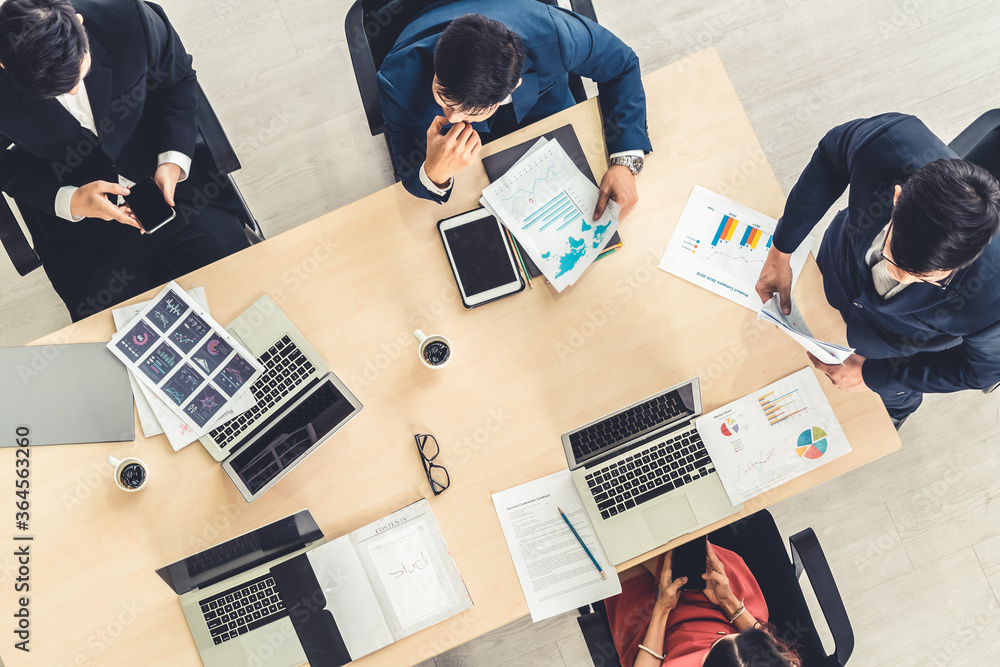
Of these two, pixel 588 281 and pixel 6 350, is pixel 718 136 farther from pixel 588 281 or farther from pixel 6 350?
pixel 6 350

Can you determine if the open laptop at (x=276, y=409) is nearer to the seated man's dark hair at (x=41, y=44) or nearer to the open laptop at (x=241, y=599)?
the open laptop at (x=241, y=599)

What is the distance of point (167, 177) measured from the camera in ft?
5.15

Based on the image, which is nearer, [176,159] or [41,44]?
[41,44]

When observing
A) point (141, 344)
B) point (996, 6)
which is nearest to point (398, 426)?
point (141, 344)

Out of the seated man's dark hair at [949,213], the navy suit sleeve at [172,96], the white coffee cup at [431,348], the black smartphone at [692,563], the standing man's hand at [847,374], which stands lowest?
the black smartphone at [692,563]

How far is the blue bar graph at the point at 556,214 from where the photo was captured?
1.46m

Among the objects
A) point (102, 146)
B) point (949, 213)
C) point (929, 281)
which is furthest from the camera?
point (102, 146)

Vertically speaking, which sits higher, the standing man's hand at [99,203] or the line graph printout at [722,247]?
the standing man's hand at [99,203]

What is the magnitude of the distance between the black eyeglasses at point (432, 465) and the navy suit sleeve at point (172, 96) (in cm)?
97

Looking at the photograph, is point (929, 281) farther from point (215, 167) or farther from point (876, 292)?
point (215, 167)

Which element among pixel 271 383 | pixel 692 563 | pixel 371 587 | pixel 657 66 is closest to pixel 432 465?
pixel 371 587

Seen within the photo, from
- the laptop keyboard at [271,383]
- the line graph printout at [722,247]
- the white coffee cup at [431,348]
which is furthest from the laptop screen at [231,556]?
the line graph printout at [722,247]

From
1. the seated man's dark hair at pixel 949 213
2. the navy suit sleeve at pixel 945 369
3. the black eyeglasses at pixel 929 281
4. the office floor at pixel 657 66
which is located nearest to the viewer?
the seated man's dark hair at pixel 949 213

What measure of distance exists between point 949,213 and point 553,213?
77cm
